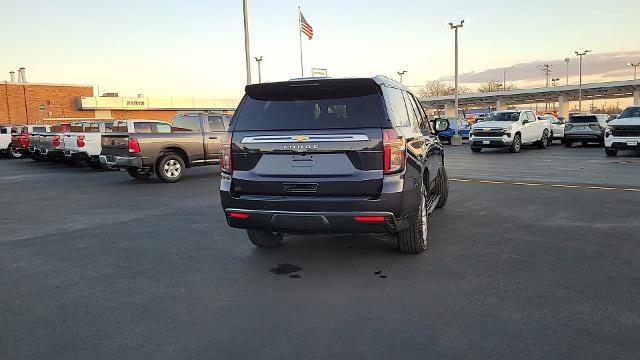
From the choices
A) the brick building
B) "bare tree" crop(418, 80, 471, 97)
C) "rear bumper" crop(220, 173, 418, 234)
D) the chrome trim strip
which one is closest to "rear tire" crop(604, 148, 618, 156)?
"rear bumper" crop(220, 173, 418, 234)

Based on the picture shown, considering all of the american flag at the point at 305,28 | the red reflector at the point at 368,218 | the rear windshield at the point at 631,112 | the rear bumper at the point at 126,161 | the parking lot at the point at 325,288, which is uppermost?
the american flag at the point at 305,28

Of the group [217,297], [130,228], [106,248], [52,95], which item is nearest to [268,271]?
[217,297]

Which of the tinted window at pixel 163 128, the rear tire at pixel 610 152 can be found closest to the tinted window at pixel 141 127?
the tinted window at pixel 163 128

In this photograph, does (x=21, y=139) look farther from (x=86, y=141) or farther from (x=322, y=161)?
(x=322, y=161)

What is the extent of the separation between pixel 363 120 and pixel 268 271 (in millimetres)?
1856

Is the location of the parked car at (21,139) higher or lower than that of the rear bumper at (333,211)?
higher

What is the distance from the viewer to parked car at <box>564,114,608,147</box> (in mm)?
25547

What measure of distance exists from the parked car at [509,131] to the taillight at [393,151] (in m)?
18.7

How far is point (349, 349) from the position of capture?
130 inches

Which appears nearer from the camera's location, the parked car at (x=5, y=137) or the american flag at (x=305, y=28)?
the parked car at (x=5, y=137)

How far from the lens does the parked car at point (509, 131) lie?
2202cm

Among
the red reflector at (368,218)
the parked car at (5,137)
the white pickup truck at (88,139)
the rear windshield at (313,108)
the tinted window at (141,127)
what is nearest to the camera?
the red reflector at (368,218)

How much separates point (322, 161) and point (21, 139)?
25.6m

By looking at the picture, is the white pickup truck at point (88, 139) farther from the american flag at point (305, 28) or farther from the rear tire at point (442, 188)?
the american flag at point (305, 28)
